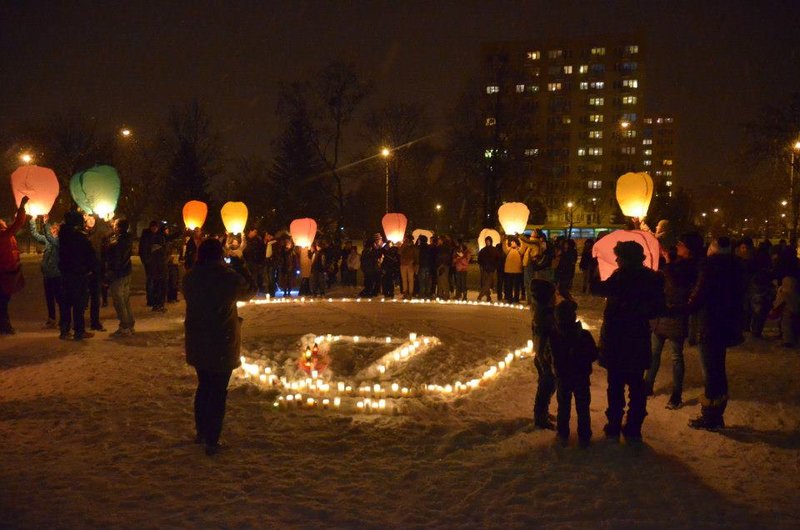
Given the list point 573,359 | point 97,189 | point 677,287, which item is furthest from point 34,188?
point 677,287

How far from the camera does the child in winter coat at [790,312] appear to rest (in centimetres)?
1111

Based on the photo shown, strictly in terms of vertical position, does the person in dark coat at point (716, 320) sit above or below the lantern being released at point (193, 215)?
below

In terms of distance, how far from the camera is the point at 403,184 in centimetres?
7206

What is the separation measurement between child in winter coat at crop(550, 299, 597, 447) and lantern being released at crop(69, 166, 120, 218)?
32.4 feet

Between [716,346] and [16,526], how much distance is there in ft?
20.2

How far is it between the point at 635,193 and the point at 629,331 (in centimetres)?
570

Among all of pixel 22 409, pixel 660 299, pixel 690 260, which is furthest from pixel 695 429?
pixel 22 409

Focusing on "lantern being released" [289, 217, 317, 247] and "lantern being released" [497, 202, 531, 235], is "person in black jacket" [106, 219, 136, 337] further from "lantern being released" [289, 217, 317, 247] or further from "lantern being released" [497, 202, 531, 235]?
"lantern being released" [497, 202, 531, 235]

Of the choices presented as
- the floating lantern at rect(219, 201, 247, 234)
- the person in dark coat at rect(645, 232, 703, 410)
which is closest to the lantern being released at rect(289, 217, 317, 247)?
the floating lantern at rect(219, 201, 247, 234)

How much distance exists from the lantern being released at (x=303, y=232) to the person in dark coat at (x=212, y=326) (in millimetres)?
13566

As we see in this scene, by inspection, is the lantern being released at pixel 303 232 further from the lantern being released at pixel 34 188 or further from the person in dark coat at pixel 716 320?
the person in dark coat at pixel 716 320

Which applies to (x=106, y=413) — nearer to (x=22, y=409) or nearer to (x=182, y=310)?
(x=22, y=409)

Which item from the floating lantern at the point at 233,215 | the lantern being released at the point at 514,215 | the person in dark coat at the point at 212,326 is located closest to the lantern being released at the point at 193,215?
the floating lantern at the point at 233,215

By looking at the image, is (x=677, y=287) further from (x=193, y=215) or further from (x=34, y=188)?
(x=193, y=215)
